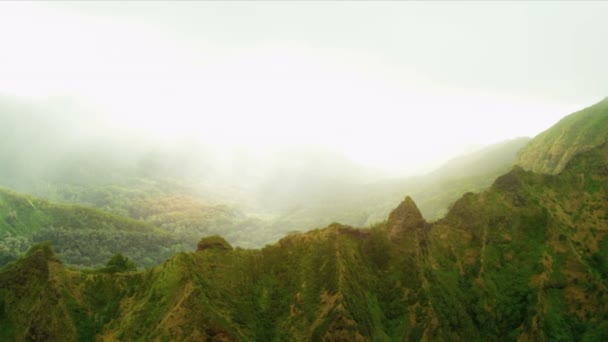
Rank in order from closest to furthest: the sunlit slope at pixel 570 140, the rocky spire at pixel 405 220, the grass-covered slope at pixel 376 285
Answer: the grass-covered slope at pixel 376 285, the rocky spire at pixel 405 220, the sunlit slope at pixel 570 140

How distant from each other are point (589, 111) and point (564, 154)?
41.6 m

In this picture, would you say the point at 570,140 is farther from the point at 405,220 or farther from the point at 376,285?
the point at 376,285

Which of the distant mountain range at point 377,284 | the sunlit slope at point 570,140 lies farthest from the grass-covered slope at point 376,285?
the sunlit slope at point 570,140

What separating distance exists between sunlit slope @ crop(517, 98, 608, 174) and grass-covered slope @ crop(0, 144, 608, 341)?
43.4 metres

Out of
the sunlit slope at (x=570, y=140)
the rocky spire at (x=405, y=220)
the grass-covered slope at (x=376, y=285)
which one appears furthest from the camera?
the sunlit slope at (x=570, y=140)

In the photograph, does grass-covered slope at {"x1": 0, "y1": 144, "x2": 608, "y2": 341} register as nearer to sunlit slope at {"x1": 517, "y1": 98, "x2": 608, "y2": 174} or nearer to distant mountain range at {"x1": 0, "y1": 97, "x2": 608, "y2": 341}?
distant mountain range at {"x1": 0, "y1": 97, "x2": 608, "y2": 341}

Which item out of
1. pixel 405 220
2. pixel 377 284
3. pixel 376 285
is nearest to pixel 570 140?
pixel 405 220

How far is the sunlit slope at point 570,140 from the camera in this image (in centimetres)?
15288

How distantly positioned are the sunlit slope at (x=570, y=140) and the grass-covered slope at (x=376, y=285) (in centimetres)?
4343

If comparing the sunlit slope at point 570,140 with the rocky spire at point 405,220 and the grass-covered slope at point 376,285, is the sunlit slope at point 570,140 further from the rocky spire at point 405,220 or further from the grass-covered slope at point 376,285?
the rocky spire at point 405,220

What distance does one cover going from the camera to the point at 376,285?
101 meters

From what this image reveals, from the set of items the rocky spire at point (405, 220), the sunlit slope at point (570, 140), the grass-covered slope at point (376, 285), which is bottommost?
the grass-covered slope at point (376, 285)

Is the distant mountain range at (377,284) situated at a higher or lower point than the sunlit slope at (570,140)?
lower

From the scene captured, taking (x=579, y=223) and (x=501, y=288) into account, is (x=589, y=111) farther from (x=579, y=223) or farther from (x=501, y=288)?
(x=501, y=288)
